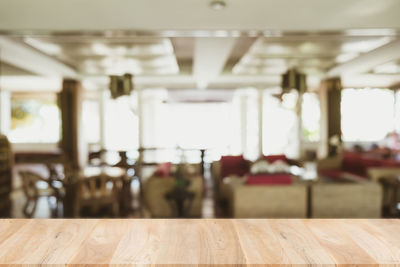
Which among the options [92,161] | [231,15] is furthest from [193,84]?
[231,15]

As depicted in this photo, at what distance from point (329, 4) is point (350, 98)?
9.62 m

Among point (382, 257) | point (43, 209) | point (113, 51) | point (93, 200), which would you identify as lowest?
point (43, 209)

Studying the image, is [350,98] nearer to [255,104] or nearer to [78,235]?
[255,104]

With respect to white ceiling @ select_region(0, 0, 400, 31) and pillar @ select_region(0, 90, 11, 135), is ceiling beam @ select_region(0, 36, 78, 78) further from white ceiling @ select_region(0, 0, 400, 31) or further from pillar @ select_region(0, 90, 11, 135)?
pillar @ select_region(0, 90, 11, 135)

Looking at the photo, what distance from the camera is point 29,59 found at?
5.59 meters

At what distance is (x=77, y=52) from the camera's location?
17.9 feet

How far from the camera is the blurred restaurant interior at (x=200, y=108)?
3.24m

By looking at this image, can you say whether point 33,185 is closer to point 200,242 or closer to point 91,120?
point 200,242

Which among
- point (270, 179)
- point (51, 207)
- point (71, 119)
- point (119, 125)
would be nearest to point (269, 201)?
point (270, 179)

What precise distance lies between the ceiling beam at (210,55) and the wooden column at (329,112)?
3270 millimetres

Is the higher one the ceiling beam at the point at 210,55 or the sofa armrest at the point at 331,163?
the ceiling beam at the point at 210,55

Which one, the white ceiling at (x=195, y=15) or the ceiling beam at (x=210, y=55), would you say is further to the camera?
the ceiling beam at (x=210, y=55)

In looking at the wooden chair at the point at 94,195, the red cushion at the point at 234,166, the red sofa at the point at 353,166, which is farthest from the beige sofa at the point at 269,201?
the red sofa at the point at 353,166

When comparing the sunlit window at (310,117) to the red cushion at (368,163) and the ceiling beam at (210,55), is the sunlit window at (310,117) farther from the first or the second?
the red cushion at (368,163)
